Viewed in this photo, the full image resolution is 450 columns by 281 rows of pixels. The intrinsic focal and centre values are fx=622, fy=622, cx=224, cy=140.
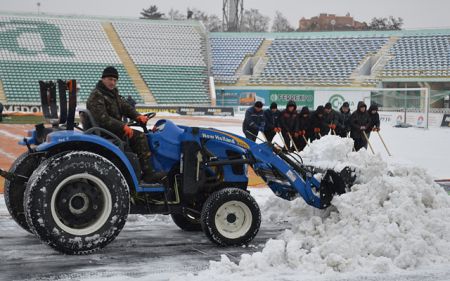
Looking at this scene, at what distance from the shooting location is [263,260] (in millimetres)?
5156

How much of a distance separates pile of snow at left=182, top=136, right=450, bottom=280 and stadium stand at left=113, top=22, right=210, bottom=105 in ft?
123

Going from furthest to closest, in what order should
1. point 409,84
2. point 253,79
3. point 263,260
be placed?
1. point 253,79
2. point 409,84
3. point 263,260

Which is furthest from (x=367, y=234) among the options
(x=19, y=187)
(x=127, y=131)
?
(x=19, y=187)

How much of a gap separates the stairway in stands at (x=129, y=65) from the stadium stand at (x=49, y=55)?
407 mm

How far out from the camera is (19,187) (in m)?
6.27

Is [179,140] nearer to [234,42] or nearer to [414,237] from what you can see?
[414,237]

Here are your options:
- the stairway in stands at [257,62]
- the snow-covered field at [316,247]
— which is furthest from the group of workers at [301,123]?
the stairway in stands at [257,62]

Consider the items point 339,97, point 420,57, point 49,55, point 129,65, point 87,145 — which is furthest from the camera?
point 129,65

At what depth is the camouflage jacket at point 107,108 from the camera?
19.4ft

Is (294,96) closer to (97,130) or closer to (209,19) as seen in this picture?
(97,130)

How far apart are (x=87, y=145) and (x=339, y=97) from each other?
34.6 meters

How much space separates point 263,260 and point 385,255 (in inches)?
42.3

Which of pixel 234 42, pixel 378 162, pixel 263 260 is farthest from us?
pixel 234 42

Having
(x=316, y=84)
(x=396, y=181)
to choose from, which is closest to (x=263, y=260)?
(x=396, y=181)
